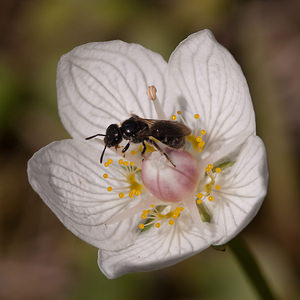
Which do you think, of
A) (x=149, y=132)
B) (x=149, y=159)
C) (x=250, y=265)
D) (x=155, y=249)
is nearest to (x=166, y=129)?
(x=149, y=132)

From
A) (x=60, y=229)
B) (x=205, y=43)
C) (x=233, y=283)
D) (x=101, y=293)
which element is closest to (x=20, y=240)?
(x=60, y=229)

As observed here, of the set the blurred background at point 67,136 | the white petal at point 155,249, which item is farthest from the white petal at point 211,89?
the blurred background at point 67,136

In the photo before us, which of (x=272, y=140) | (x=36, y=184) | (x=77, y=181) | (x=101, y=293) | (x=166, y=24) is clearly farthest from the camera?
(x=166, y=24)

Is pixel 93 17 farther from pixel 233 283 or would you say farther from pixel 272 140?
pixel 233 283

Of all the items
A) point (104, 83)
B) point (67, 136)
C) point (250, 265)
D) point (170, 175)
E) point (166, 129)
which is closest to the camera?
point (166, 129)

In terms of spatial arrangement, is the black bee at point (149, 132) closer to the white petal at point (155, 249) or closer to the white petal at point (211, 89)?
the white petal at point (211, 89)

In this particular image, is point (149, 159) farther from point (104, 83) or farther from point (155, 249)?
point (104, 83)

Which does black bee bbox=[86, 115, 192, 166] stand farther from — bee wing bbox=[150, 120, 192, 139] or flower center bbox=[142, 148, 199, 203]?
flower center bbox=[142, 148, 199, 203]

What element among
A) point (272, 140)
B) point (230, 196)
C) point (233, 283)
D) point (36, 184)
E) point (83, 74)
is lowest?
point (233, 283)
